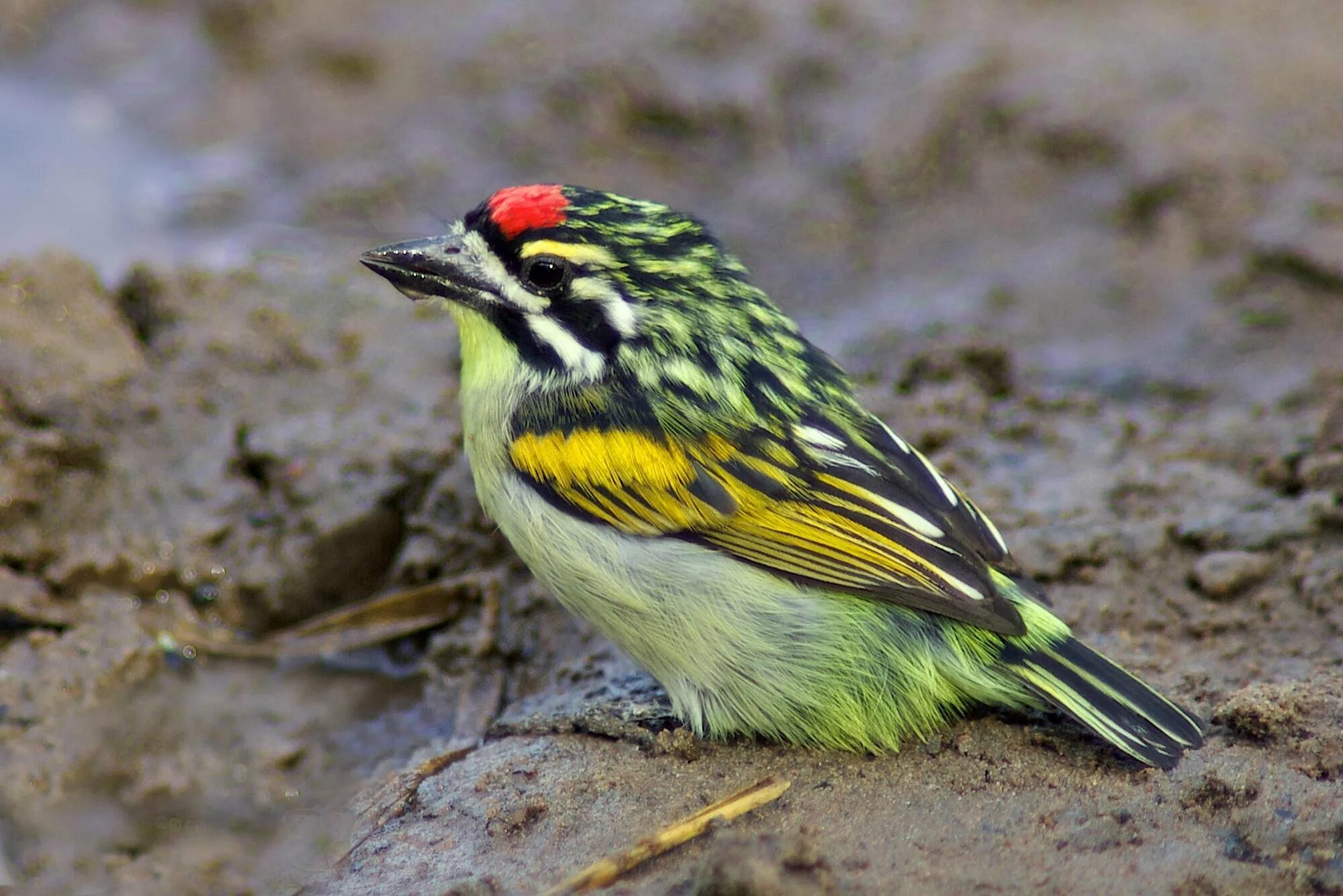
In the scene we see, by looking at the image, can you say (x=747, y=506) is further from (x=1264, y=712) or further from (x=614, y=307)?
(x=1264, y=712)

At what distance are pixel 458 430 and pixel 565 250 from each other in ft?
5.87

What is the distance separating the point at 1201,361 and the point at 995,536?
9.64ft

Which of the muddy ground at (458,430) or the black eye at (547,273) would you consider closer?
the muddy ground at (458,430)

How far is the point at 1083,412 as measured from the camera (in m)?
6.59

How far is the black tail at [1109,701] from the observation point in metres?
4.07

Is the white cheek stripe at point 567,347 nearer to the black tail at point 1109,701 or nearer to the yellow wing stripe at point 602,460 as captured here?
the yellow wing stripe at point 602,460

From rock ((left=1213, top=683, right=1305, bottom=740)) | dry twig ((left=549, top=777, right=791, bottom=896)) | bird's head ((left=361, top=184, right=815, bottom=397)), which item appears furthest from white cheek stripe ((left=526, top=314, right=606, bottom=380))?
rock ((left=1213, top=683, right=1305, bottom=740))

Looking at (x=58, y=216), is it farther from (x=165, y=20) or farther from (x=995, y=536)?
(x=995, y=536)

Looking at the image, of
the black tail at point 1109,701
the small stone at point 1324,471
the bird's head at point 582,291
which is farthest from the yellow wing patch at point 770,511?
the small stone at point 1324,471

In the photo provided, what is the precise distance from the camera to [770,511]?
4.36 meters

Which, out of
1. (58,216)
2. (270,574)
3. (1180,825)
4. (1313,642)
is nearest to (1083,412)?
(1313,642)

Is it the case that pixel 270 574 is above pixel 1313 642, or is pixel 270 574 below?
above

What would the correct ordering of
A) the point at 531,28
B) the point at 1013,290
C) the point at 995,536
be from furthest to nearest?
the point at 531,28 → the point at 1013,290 → the point at 995,536

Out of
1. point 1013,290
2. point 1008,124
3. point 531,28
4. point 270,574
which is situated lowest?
point 270,574
